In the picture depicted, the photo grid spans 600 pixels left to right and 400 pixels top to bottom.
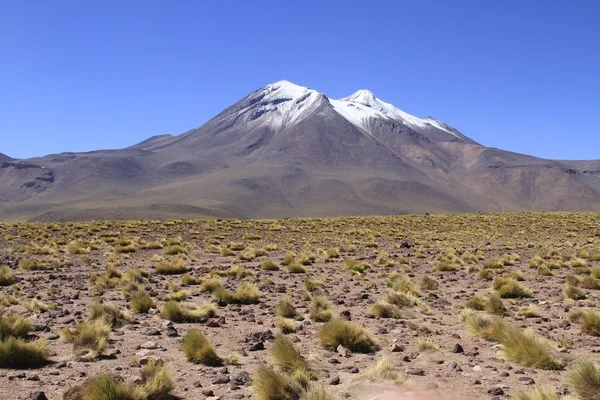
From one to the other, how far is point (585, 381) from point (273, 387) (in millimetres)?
3721

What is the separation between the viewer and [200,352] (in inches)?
305

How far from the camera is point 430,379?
7027 millimetres

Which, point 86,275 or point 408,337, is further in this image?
point 86,275

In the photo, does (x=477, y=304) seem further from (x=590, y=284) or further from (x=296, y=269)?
(x=296, y=269)

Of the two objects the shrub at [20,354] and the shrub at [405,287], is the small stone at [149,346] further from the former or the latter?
the shrub at [405,287]

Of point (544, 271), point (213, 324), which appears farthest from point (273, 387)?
point (544, 271)

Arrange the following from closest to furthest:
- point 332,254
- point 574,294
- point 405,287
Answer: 1. point 574,294
2. point 405,287
3. point 332,254

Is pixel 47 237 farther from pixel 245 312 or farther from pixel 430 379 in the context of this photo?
pixel 430 379

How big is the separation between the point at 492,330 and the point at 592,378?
281 centimetres

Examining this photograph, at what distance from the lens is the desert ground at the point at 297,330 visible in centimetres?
660

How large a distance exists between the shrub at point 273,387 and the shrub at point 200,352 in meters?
1.53

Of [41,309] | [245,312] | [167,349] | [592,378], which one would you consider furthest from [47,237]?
[592,378]

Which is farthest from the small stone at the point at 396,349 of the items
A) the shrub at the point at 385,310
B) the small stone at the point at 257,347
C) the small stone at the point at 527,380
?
the shrub at the point at 385,310

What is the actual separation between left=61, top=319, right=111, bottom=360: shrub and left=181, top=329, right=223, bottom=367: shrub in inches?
50.3
